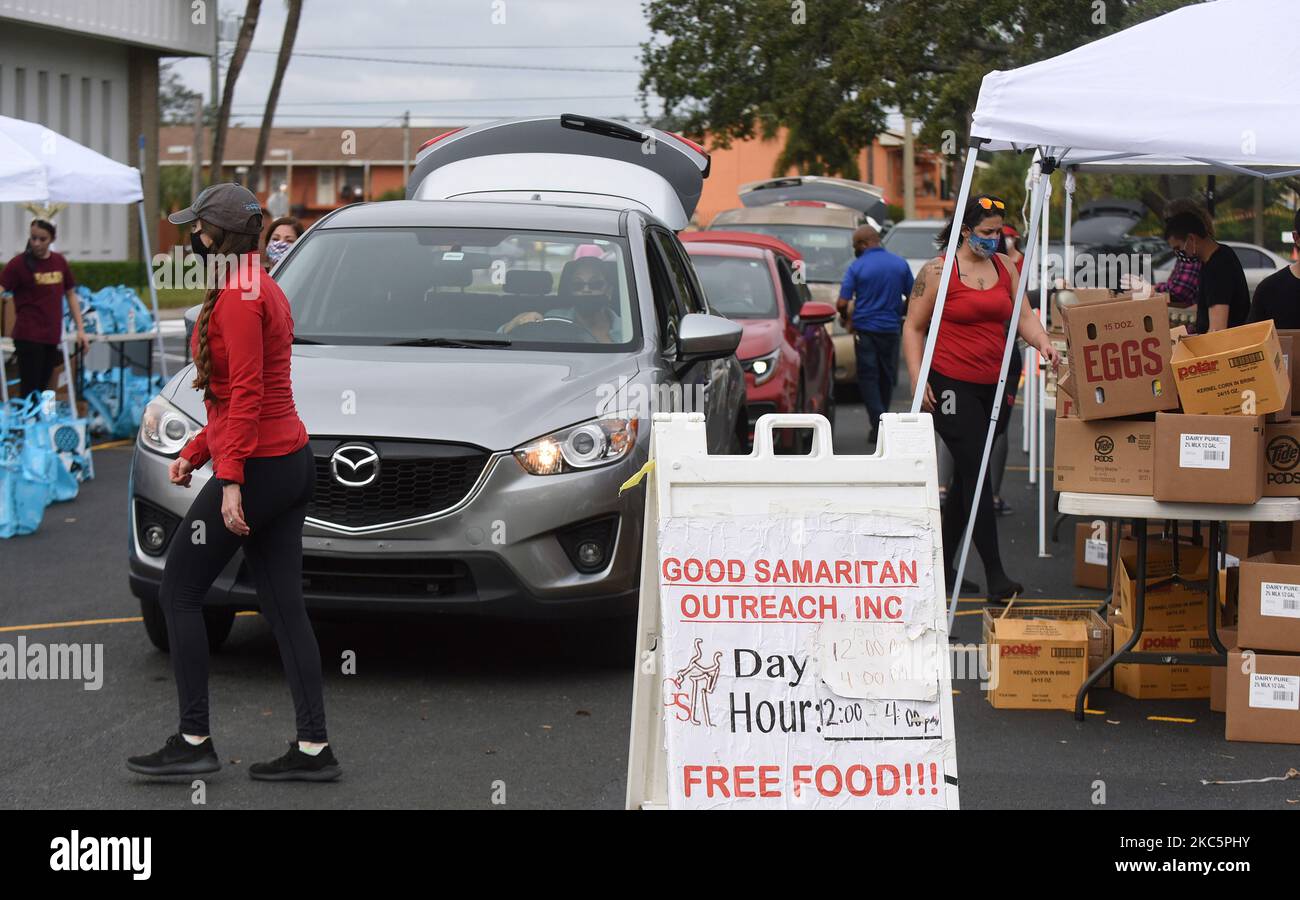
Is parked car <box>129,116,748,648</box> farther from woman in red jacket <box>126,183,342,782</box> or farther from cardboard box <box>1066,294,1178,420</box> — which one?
cardboard box <box>1066,294,1178,420</box>

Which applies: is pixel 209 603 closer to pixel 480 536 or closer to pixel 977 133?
pixel 480 536

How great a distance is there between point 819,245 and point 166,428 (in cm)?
1325

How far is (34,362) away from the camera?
1377cm

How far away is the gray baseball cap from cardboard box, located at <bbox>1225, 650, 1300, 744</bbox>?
380cm

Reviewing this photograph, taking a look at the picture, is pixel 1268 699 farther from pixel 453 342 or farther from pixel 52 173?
pixel 52 173

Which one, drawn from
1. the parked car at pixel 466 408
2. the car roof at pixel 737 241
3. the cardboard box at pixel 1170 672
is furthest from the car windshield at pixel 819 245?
the cardboard box at pixel 1170 672

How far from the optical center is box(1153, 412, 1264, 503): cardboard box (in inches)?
243

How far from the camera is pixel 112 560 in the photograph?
9.62 meters

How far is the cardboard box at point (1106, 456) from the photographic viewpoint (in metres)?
6.45

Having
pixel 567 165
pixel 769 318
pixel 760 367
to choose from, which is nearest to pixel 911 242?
pixel 769 318

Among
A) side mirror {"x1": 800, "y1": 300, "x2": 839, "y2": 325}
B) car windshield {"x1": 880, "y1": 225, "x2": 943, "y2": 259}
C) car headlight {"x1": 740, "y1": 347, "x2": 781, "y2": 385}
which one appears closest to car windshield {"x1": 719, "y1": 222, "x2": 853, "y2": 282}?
car windshield {"x1": 880, "y1": 225, "x2": 943, "y2": 259}

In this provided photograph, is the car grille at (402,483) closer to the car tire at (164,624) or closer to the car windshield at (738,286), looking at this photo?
the car tire at (164,624)

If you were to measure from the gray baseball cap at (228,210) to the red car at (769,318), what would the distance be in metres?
6.85

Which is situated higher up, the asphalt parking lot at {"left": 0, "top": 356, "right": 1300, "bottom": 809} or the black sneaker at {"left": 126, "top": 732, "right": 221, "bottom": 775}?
the black sneaker at {"left": 126, "top": 732, "right": 221, "bottom": 775}
